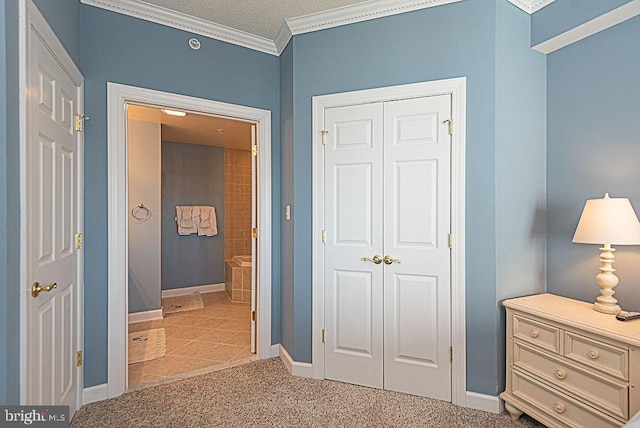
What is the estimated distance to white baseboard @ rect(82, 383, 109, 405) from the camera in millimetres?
2295

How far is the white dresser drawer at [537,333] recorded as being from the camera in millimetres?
1862

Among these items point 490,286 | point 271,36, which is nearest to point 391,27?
point 271,36

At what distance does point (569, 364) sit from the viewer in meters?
1.79

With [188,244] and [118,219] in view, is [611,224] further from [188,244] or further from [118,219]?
[188,244]

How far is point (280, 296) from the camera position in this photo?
10.0 feet

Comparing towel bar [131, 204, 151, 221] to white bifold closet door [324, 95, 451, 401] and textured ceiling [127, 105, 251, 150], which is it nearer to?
textured ceiling [127, 105, 251, 150]

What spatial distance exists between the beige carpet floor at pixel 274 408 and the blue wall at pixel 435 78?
10.9 inches

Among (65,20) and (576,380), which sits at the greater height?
(65,20)

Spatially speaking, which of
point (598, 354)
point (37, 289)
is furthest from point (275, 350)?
point (598, 354)

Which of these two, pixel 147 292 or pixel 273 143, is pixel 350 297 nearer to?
pixel 273 143

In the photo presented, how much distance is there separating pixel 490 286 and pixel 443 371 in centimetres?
66

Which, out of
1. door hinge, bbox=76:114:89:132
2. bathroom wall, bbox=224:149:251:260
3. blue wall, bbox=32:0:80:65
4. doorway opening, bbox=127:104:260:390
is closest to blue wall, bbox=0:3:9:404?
blue wall, bbox=32:0:80:65

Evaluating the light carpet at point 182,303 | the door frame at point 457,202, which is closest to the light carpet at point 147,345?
→ the light carpet at point 182,303

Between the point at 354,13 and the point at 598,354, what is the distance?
2.53 metres
